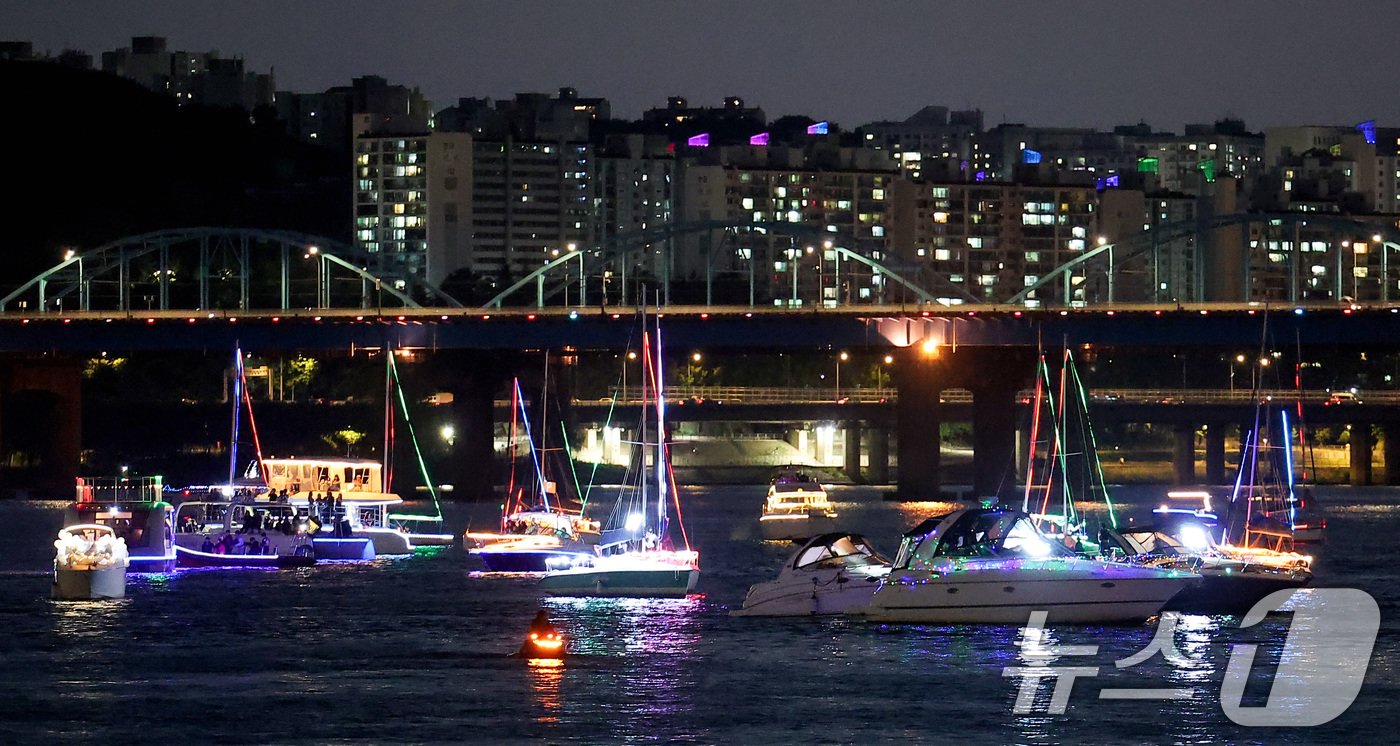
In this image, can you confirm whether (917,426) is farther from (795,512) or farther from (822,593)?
(822,593)

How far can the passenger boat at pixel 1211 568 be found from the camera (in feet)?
247

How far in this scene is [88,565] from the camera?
→ 78.8 meters

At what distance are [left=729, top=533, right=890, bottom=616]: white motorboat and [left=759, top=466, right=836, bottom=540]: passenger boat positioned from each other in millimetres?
46587

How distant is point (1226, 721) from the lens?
54094 mm

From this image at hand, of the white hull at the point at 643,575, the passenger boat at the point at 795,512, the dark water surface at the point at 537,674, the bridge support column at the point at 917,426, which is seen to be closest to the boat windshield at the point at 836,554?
the dark water surface at the point at 537,674

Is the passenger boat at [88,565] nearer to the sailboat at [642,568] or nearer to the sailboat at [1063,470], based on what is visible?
the sailboat at [642,568]

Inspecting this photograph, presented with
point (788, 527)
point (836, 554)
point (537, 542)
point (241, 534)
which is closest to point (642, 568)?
point (836, 554)

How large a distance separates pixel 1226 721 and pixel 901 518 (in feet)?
274

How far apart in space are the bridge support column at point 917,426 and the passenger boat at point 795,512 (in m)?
33.3

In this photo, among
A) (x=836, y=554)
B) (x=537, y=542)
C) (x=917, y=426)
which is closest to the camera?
(x=836, y=554)

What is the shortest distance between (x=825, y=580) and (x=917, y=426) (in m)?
97.9

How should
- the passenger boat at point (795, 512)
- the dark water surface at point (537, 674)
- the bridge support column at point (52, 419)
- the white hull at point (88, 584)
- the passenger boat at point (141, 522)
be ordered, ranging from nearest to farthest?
the dark water surface at point (537, 674) → the white hull at point (88, 584) → the passenger boat at point (141, 522) → the passenger boat at point (795, 512) → the bridge support column at point (52, 419)

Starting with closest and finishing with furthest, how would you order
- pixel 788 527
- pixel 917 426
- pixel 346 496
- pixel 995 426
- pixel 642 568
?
pixel 642 568 → pixel 346 496 → pixel 788 527 → pixel 995 426 → pixel 917 426

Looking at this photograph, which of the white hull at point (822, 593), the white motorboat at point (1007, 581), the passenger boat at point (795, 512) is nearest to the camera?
the white motorboat at point (1007, 581)
